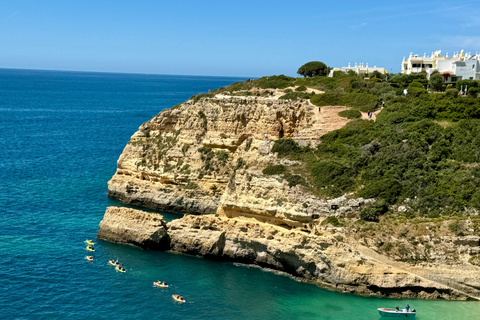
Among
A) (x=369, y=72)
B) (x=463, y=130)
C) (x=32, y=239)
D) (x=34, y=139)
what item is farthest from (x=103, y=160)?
(x=463, y=130)

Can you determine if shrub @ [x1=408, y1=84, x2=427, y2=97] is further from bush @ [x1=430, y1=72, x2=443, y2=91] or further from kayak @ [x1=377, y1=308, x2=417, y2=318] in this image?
kayak @ [x1=377, y1=308, x2=417, y2=318]

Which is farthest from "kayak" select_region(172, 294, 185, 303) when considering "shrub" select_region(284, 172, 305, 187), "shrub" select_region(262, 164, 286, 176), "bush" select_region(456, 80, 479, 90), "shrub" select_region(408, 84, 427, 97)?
"bush" select_region(456, 80, 479, 90)

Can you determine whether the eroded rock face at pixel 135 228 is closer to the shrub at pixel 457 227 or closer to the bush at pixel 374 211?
the bush at pixel 374 211

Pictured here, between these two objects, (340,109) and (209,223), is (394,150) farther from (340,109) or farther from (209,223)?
(209,223)

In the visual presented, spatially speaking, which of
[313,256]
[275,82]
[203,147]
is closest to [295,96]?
[275,82]

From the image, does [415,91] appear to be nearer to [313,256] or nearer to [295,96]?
[295,96]
